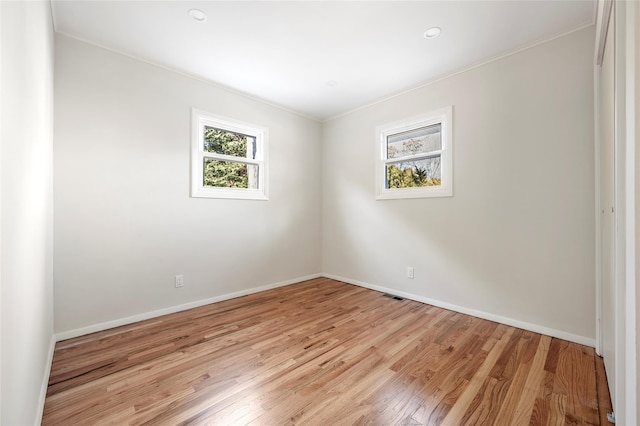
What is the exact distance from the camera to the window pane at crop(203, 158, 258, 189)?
125 inches

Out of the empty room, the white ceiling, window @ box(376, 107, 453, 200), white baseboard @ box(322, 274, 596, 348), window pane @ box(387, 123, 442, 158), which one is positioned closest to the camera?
the empty room

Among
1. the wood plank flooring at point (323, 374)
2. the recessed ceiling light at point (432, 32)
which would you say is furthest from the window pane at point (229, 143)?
the recessed ceiling light at point (432, 32)

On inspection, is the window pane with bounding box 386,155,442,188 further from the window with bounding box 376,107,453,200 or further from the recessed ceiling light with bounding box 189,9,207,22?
the recessed ceiling light with bounding box 189,9,207,22

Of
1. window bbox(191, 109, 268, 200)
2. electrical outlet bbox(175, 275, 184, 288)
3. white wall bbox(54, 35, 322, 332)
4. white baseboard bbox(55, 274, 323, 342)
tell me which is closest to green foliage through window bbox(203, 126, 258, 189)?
window bbox(191, 109, 268, 200)

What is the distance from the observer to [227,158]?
3271 millimetres

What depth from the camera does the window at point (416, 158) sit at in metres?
2.94

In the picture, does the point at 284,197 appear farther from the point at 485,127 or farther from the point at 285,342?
the point at 485,127

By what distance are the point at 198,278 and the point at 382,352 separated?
83.3 inches

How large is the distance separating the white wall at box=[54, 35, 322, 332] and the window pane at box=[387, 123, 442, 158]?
1771 millimetres

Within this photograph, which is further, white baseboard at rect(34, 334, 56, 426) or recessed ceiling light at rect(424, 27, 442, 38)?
recessed ceiling light at rect(424, 27, 442, 38)

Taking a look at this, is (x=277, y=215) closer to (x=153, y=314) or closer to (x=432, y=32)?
(x=153, y=314)

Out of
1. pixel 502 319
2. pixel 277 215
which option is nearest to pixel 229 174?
pixel 277 215

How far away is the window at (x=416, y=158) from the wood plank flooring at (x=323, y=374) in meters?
1.47

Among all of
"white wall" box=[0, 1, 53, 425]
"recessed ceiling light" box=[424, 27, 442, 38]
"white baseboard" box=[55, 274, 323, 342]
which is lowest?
"white baseboard" box=[55, 274, 323, 342]
